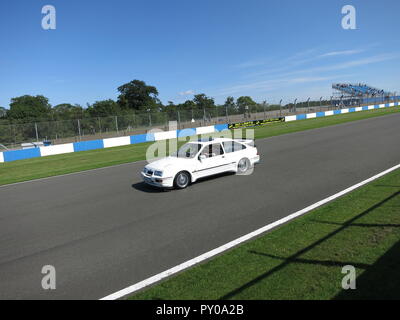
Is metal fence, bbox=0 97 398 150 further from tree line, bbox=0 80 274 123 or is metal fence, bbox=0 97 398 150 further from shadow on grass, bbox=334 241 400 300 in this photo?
shadow on grass, bbox=334 241 400 300

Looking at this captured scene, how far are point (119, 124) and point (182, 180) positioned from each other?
22.6 metres

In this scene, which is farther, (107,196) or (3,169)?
(3,169)

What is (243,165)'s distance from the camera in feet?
33.6

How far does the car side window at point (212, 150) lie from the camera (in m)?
9.24

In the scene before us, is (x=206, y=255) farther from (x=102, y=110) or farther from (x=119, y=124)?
(x=102, y=110)

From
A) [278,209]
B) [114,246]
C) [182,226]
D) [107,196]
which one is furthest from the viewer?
[107,196]

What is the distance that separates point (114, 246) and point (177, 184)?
3600 mm

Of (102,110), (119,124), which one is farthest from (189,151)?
(102,110)

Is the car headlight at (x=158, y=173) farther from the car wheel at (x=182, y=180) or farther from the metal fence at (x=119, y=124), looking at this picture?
the metal fence at (x=119, y=124)

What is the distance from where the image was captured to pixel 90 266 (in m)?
4.41

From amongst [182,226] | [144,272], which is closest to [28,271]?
[144,272]

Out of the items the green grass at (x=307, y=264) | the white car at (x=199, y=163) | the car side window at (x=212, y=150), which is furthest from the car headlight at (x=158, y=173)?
the green grass at (x=307, y=264)
